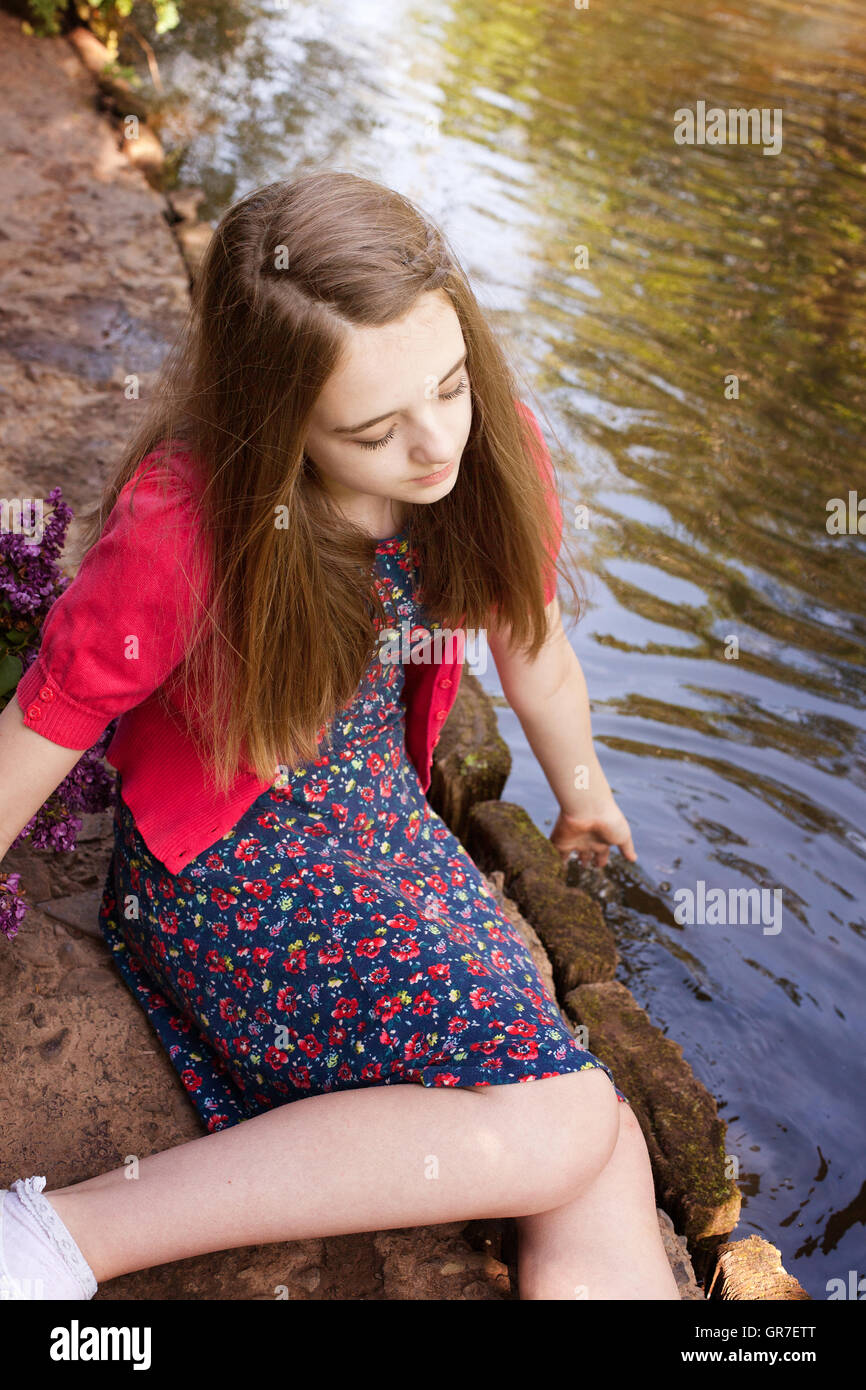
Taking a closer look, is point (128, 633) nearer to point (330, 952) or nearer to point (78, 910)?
point (330, 952)

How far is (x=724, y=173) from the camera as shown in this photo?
23.5 ft

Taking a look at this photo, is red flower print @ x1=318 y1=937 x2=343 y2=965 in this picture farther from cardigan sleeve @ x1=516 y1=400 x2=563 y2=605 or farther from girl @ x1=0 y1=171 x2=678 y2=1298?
cardigan sleeve @ x1=516 y1=400 x2=563 y2=605

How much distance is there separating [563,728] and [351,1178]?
988 millimetres

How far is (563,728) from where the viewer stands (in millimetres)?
2367

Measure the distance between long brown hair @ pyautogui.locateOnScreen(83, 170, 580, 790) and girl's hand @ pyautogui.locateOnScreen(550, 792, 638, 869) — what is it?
553 mm

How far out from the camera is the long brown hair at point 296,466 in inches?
67.4

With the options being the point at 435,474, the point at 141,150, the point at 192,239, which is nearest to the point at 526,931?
the point at 435,474

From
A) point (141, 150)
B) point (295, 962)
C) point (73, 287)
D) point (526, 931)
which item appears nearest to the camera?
point (295, 962)

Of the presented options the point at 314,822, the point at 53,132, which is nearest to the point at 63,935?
the point at 314,822

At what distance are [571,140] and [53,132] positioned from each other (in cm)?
294

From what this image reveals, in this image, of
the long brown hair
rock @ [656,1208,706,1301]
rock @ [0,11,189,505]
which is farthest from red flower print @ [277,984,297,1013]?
rock @ [0,11,189,505]
